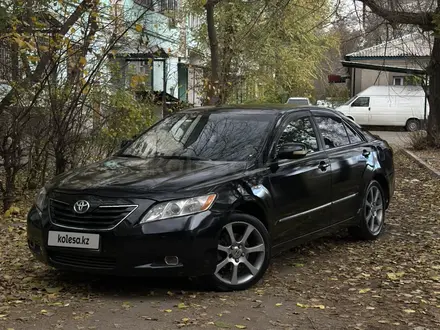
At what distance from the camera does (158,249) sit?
15.3 feet

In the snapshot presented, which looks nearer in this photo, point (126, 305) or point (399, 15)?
point (126, 305)

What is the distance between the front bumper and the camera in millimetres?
4645

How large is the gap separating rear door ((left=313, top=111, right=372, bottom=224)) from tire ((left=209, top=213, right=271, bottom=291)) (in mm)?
1381

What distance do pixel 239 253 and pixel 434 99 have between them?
45.6 ft

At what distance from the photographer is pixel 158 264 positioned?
4.72m

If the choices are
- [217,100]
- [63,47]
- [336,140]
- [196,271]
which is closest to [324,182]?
[336,140]

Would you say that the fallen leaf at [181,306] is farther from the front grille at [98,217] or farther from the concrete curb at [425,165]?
the concrete curb at [425,165]

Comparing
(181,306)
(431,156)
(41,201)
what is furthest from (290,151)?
(431,156)

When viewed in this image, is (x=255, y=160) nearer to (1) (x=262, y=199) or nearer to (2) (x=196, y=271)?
(1) (x=262, y=199)

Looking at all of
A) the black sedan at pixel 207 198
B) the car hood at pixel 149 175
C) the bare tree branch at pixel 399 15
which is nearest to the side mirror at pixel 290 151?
the black sedan at pixel 207 198

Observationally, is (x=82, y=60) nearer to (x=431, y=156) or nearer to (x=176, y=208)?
(x=176, y=208)

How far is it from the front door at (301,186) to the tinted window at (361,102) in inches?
1012

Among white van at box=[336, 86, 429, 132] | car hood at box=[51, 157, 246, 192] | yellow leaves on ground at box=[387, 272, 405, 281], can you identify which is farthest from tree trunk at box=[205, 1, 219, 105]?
white van at box=[336, 86, 429, 132]

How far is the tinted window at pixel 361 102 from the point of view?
31.2 meters
